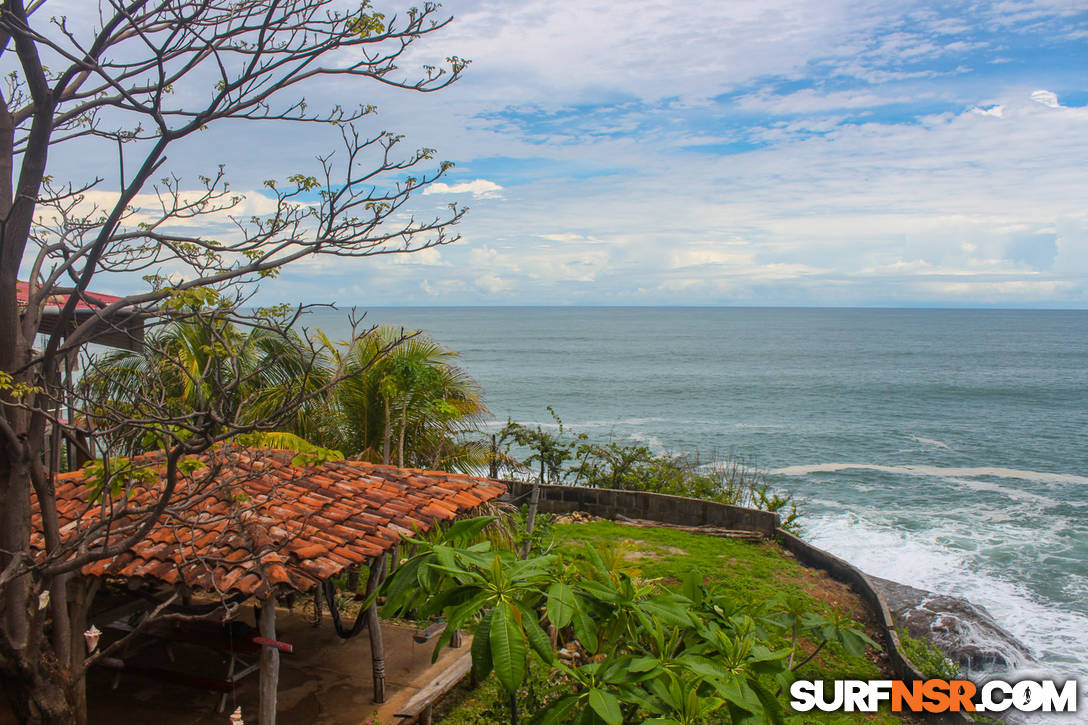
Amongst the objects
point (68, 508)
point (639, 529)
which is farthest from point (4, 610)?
point (639, 529)

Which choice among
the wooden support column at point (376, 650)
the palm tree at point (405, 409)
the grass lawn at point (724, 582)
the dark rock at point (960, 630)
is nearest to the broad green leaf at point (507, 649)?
the grass lawn at point (724, 582)

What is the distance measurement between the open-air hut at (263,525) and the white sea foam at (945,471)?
24.4 meters

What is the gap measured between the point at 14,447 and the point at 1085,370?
83.5 m

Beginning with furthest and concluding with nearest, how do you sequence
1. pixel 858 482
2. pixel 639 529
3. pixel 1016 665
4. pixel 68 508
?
pixel 858 482 < pixel 639 529 < pixel 1016 665 < pixel 68 508

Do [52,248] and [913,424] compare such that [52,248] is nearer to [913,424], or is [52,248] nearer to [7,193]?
[7,193]

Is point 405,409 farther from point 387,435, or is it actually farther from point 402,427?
point 387,435

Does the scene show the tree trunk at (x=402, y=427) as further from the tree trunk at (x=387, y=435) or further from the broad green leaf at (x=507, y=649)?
the broad green leaf at (x=507, y=649)

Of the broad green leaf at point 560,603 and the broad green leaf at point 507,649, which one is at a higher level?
the broad green leaf at point 560,603

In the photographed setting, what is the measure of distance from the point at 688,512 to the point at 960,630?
562 centimetres

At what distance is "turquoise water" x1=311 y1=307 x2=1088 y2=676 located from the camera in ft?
60.0

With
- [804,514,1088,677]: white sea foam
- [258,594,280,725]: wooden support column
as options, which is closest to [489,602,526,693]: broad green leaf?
[258,594,280,725]: wooden support column

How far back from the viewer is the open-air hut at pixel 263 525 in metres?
5.84

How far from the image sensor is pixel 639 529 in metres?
16.7

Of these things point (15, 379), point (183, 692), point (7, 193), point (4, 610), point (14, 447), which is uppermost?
point (7, 193)
